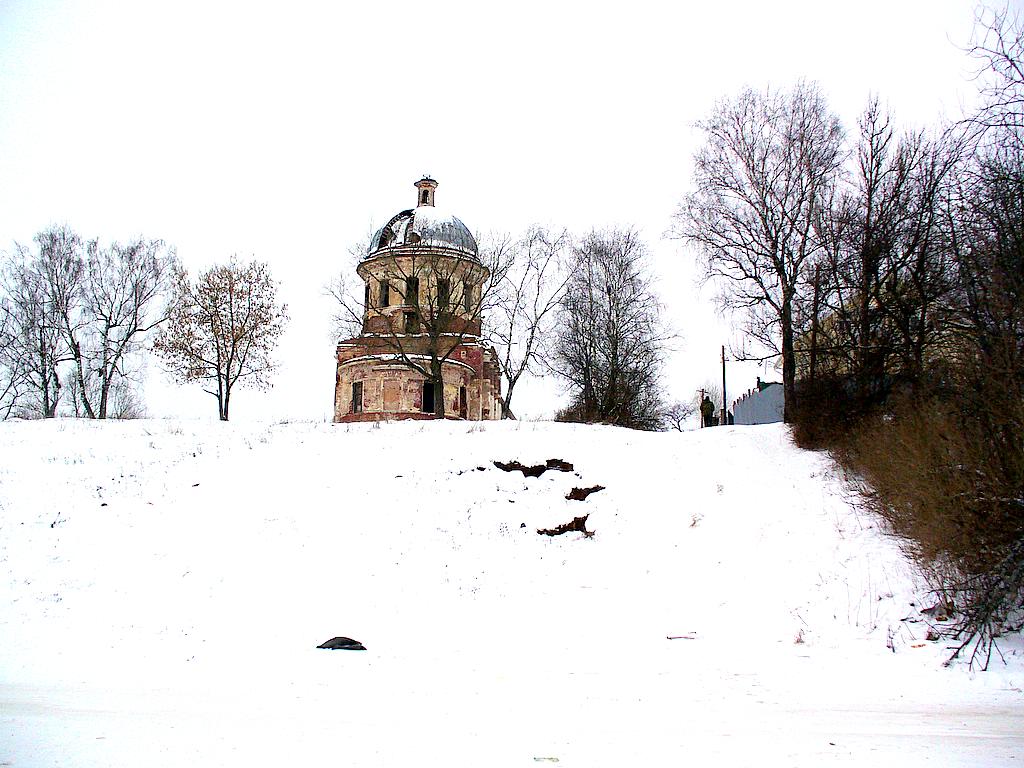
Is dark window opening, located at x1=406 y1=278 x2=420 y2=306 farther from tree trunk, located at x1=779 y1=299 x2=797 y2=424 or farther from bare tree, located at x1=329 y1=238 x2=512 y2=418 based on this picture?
tree trunk, located at x1=779 y1=299 x2=797 y2=424

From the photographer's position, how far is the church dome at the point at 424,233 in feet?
107

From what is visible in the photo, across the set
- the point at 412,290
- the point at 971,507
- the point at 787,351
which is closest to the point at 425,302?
the point at 412,290

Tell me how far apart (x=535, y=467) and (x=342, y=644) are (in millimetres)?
7716

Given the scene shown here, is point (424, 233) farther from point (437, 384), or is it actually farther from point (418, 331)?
point (437, 384)

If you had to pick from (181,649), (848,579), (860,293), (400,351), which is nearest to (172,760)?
(181,649)

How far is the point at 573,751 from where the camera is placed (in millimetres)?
4961

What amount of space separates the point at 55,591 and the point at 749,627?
9.44 metres

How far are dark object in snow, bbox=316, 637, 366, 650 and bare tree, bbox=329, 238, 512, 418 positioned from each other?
19.8 metres

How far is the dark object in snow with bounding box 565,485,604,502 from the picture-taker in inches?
549

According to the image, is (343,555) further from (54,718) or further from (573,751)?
(573,751)

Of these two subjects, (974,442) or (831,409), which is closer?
(974,442)

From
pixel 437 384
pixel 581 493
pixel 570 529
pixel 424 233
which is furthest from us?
pixel 424 233

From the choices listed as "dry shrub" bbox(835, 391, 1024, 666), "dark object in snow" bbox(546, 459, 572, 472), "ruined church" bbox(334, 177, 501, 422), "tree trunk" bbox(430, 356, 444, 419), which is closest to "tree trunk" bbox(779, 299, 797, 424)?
"dark object in snow" bbox(546, 459, 572, 472)

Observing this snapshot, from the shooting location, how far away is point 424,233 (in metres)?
32.9
